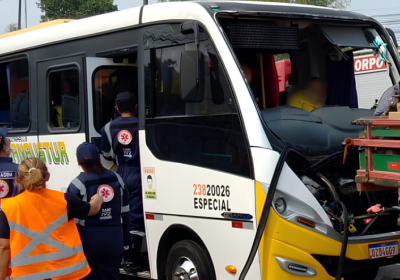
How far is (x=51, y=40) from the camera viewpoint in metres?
7.25

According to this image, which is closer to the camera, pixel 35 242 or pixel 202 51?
pixel 35 242

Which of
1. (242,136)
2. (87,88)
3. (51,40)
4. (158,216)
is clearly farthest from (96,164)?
(51,40)

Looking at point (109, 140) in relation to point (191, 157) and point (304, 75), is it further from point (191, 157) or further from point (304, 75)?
point (304, 75)

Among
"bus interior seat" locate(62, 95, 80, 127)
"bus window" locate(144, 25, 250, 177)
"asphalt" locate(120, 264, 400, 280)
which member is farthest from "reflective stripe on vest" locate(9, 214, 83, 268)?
"asphalt" locate(120, 264, 400, 280)

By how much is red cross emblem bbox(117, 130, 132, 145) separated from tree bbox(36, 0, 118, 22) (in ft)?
175

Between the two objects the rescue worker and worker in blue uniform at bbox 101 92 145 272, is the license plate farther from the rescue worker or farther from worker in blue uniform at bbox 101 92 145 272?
worker in blue uniform at bbox 101 92 145 272

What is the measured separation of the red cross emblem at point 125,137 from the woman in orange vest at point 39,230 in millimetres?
1849

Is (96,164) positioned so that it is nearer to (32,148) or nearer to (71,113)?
(71,113)

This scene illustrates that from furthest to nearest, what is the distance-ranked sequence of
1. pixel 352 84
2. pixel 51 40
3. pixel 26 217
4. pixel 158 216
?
pixel 51 40, pixel 352 84, pixel 158 216, pixel 26 217

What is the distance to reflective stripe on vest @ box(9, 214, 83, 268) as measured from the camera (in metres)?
4.10

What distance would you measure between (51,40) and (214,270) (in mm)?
3886

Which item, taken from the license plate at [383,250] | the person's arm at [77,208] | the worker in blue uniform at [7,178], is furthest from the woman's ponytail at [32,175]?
the license plate at [383,250]

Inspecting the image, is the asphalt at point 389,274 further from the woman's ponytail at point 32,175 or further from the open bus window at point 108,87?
the woman's ponytail at point 32,175

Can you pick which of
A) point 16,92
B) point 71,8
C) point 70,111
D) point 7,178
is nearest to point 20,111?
point 16,92
